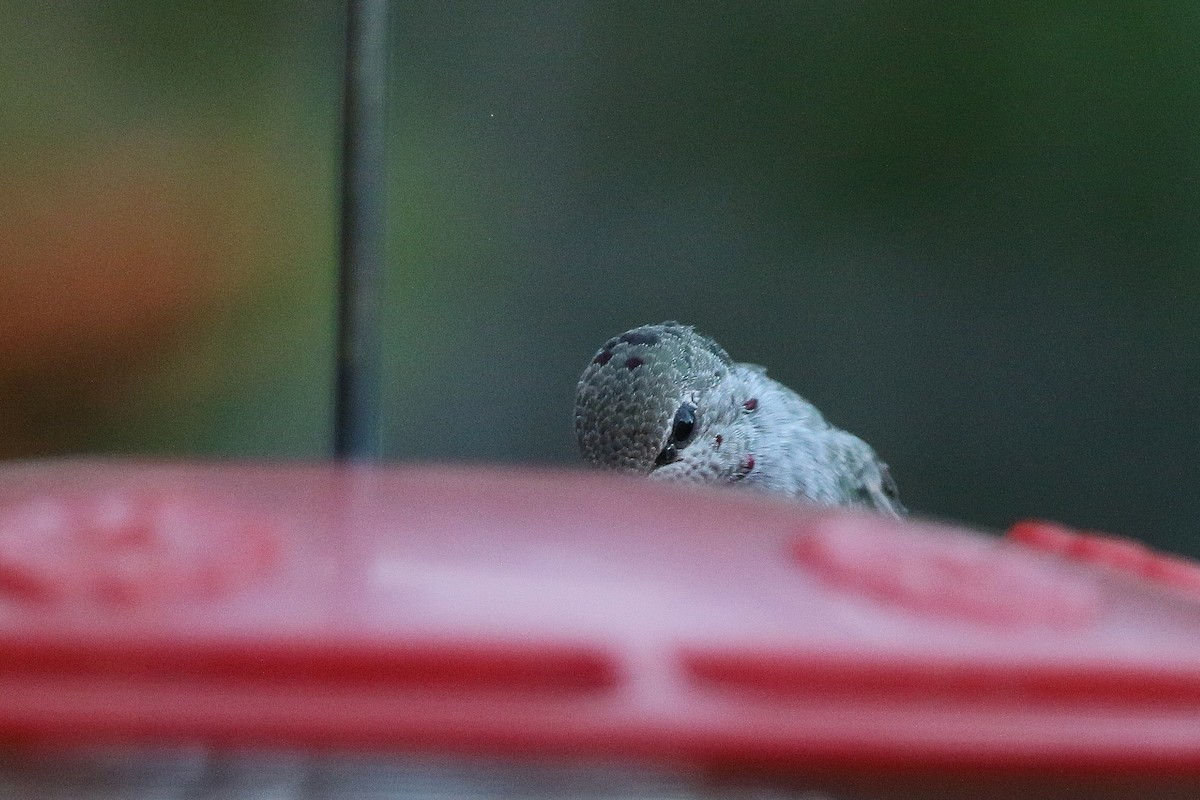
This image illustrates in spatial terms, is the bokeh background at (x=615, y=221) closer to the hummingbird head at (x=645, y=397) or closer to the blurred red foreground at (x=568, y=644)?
the hummingbird head at (x=645, y=397)

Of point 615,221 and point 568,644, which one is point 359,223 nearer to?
point 615,221

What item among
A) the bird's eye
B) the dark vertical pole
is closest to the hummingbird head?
the bird's eye

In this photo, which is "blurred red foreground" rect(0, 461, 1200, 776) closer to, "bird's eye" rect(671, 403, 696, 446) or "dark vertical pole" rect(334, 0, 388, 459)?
"dark vertical pole" rect(334, 0, 388, 459)

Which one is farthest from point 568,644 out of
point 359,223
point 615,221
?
point 615,221

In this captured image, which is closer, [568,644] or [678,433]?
[568,644]

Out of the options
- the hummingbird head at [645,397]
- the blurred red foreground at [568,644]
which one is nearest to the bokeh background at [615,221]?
the hummingbird head at [645,397]

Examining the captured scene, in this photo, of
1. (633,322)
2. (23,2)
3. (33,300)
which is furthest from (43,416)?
(633,322)
